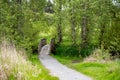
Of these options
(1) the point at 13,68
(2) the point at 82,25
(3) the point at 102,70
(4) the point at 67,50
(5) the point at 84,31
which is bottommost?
(4) the point at 67,50

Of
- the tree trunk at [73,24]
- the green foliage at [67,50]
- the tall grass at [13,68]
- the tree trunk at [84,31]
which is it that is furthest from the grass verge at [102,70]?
the tree trunk at [73,24]

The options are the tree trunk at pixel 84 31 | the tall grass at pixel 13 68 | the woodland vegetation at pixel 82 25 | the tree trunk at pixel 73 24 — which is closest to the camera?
the tall grass at pixel 13 68

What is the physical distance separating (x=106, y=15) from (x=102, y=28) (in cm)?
161

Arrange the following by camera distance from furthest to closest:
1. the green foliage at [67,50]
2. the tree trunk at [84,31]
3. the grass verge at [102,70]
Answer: the tree trunk at [84,31] → the green foliage at [67,50] → the grass verge at [102,70]

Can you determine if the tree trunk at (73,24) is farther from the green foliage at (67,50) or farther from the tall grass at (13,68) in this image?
the tall grass at (13,68)

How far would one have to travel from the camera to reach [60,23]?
128ft

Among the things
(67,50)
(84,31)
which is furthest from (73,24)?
(67,50)

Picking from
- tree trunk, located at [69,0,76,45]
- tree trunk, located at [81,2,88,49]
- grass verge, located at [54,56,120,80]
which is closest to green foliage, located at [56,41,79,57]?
tree trunk, located at [69,0,76,45]

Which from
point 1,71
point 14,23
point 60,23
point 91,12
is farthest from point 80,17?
point 1,71

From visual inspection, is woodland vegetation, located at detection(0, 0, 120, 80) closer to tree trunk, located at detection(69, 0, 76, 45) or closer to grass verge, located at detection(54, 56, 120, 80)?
tree trunk, located at detection(69, 0, 76, 45)

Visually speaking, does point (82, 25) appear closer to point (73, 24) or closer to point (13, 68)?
point (73, 24)

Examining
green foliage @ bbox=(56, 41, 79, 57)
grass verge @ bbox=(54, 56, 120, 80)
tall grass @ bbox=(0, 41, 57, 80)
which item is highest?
tall grass @ bbox=(0, 41, 57, 80)

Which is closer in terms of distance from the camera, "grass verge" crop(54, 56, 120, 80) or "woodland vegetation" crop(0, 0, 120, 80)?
"grass verge" crop(54, 56, 120, 80)

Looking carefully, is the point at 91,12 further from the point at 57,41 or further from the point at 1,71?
the point at 1,71
